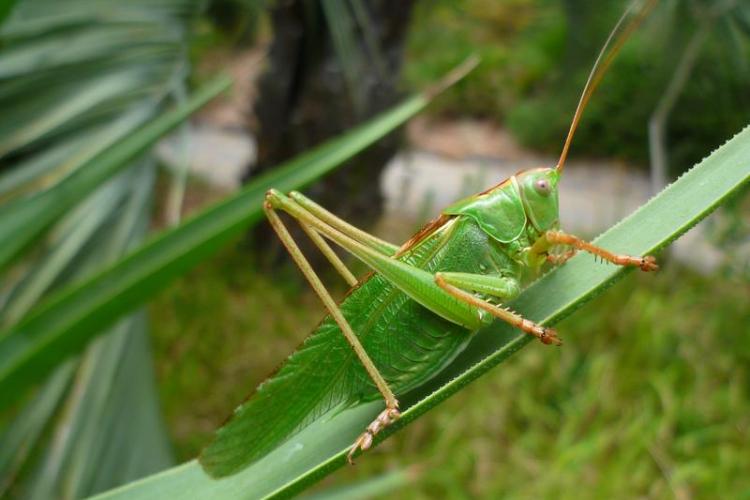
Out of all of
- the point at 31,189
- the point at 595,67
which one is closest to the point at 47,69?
the point at 31,189

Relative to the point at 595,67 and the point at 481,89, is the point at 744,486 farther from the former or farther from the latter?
Answer: the point at 481,89

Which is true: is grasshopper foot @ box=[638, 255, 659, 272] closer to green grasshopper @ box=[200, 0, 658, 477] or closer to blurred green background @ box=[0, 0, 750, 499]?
green grasshopper @ box=[200, 0, 658, 477]

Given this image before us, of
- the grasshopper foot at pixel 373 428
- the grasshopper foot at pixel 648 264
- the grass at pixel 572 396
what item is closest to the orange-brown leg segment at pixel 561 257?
the grasshopper foot at pixel 648 264

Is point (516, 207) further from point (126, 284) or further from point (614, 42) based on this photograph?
point (126, 284)

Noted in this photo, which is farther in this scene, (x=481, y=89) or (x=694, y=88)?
(x=481, y=89)

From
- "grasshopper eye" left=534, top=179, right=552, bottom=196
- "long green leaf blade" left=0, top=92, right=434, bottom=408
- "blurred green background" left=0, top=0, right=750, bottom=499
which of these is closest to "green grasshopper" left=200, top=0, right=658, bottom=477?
Result: "grasshopper eye" left=534, top=179, right=552, bottom=196

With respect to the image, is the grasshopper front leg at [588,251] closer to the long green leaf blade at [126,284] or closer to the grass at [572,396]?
the long green leaf blade at [126,284]

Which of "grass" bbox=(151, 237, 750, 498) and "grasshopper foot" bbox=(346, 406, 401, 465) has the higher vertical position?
"grass" bbox=(151, 237, 750, 498)
